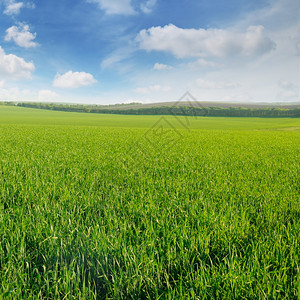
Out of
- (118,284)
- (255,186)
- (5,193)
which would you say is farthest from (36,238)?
(255,186)

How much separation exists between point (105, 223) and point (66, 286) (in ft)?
4.77

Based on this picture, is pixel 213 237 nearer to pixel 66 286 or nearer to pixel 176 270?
pixel 176 270

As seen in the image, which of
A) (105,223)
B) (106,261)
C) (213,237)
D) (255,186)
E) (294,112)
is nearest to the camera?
(106,261)

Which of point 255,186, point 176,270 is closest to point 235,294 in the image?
point 176,270

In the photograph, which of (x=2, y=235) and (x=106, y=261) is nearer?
(x=106, y=261)

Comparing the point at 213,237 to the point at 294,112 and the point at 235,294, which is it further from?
the point at 294,112

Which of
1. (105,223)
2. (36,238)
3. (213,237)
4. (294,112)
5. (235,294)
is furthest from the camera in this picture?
(294,112)

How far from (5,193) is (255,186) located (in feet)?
20.6

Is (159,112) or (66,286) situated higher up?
(159,112)

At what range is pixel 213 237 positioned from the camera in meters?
2.93

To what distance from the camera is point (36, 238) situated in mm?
2748

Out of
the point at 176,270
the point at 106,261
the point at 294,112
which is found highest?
the point at 294,112

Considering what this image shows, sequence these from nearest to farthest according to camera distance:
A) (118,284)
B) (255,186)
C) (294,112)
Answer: (118,284)
(255,186)
(294,112)

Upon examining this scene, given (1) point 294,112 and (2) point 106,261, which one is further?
(1) point 294,112
